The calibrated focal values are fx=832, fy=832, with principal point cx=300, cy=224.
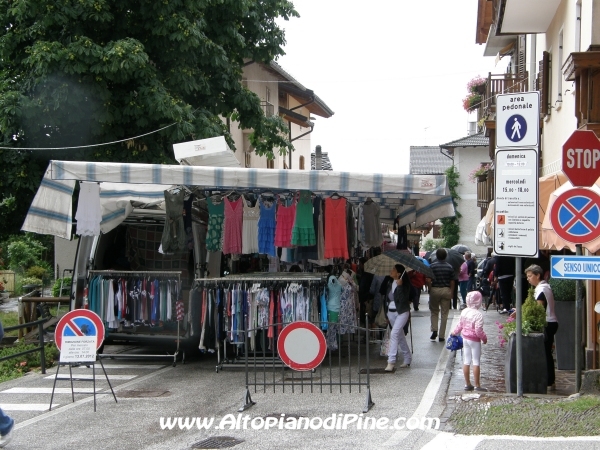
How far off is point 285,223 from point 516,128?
498cm

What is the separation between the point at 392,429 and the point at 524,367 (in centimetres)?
230

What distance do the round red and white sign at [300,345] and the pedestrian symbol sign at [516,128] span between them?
122 inches

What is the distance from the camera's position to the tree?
18094mm

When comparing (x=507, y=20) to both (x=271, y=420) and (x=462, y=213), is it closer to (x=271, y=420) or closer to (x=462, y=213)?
(x=271, y=420)

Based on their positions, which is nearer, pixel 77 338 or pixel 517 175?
pixel 517 175

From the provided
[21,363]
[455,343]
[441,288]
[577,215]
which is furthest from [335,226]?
[21,363]

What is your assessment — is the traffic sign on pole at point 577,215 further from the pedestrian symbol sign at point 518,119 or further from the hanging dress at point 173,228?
the hanging dress at point 173,228

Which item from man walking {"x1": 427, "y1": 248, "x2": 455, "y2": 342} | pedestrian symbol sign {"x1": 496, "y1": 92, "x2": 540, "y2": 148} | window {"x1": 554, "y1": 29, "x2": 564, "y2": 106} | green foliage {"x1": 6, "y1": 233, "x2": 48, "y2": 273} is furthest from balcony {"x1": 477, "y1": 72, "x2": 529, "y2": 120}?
green foliage {"x1": 6, "y1": 233, "x2": 48, "y2": 273}

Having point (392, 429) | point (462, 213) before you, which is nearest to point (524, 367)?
point (392, 429)

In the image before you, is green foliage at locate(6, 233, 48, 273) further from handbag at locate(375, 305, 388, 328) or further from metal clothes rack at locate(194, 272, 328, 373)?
metal clothes rack at locate(194, 272, 328, 373)

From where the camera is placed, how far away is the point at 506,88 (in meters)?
26.2

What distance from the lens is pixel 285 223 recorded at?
13.3 m

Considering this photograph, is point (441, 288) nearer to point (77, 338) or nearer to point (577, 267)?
point (577, 267)

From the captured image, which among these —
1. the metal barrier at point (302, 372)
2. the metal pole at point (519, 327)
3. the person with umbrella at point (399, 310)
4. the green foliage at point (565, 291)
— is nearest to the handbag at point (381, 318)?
the metal barrier at point (302, 372)
